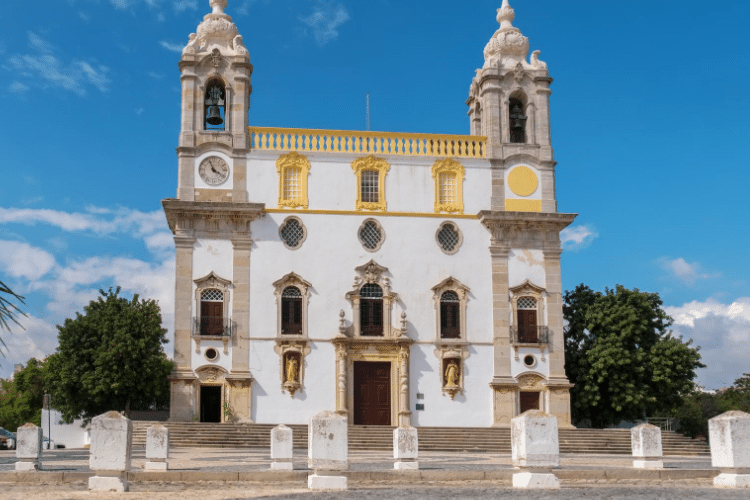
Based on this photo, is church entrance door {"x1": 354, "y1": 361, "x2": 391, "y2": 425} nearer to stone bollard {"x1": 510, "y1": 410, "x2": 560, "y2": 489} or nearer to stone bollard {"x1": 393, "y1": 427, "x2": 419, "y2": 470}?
stone bollard {"x1": 393, "y1": 427, "x2": 419, "y2": 470}

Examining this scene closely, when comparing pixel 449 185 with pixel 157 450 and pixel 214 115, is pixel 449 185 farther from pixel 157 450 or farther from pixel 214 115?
pixel 157 450

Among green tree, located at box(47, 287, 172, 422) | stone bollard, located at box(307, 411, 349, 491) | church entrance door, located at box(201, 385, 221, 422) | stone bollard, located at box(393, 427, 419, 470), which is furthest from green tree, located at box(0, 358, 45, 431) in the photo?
stone bollard, located at box(307, 411, 349, 491)

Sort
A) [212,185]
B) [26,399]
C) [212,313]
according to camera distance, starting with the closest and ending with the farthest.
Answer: [212,313]
[212,185]
[26,399]

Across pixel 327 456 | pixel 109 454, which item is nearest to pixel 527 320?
pixel 327 456

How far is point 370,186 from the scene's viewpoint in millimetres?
34000

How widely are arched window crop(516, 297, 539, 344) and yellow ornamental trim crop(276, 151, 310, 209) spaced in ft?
27.6

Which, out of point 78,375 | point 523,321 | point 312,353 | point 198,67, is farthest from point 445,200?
point 78,375

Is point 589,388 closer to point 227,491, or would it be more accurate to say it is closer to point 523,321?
point 523,321

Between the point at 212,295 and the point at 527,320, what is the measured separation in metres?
11.0

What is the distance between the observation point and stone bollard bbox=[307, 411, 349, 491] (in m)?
14.5

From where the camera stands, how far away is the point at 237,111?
33.6 metres

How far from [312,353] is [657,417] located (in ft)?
41.1

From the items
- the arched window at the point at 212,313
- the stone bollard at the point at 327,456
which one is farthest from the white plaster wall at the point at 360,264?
the stone bollard at the point at 327,456

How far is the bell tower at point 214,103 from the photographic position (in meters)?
32.9
